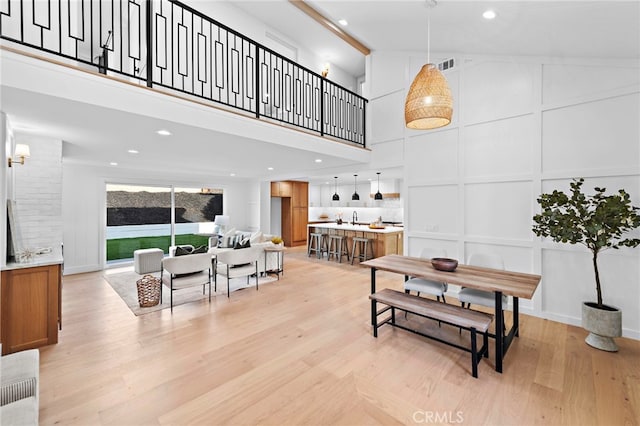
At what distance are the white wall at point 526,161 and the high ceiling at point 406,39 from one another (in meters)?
0.30

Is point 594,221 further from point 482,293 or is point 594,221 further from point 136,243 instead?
point 136,243

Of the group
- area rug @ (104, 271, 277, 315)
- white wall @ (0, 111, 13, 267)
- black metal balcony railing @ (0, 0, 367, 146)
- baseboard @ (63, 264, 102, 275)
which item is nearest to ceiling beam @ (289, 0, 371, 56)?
black metal balcony railing @ (0, 0, 367, 146)

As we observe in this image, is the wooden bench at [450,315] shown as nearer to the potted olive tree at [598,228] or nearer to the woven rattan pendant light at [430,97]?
the potted olive tree at [598,228]

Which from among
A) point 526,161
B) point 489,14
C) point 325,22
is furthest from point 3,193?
point 526,161

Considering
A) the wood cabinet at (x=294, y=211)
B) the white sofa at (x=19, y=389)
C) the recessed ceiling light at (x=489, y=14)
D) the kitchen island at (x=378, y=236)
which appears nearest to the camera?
the white sofa at (x=19, y=389)

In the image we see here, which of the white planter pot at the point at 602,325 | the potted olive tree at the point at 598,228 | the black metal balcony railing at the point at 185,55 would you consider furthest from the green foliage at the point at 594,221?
the black metal balcony railing at the point at 185,55

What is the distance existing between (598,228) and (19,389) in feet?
15.4

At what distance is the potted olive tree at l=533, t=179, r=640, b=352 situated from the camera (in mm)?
2623

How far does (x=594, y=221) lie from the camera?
2.70 m

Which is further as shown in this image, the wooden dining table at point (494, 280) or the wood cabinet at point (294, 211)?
the wood cabinet at point (294, 211)

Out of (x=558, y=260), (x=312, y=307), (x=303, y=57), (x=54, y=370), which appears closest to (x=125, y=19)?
(x=303, y=57)

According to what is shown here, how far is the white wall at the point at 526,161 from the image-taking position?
3.10 m

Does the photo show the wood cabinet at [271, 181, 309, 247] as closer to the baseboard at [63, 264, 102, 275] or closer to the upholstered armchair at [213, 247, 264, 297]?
the upholstered armchair at [213, 247, 264, 297]

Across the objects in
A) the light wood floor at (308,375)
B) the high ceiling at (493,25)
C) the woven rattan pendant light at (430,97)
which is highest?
the high ceiling at (493,25)
